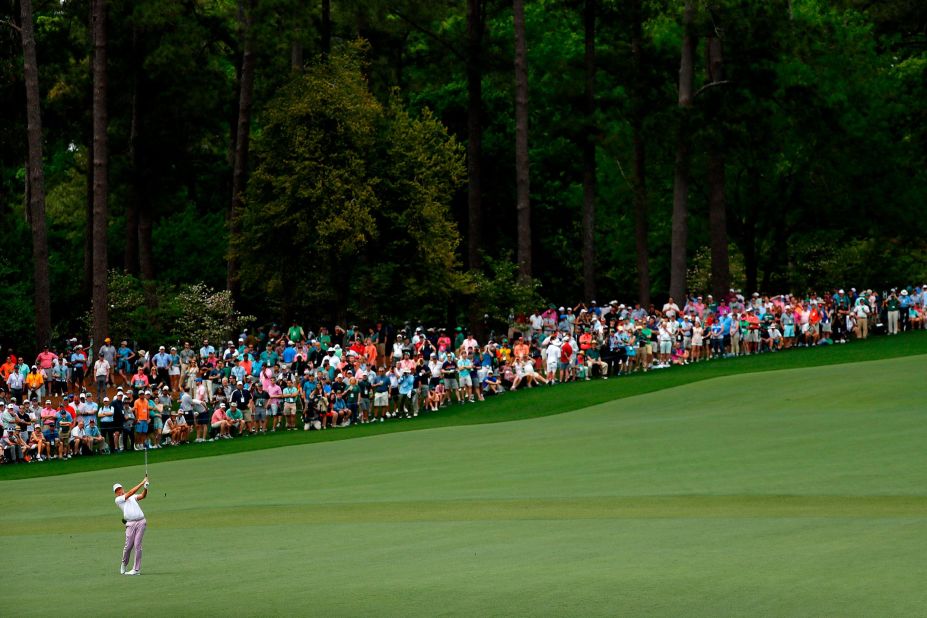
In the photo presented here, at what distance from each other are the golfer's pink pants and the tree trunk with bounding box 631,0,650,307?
35628 millimetres

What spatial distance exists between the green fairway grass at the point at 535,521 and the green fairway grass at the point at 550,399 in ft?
4.24

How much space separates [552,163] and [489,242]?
5.29 meters

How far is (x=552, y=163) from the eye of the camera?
62531 mm

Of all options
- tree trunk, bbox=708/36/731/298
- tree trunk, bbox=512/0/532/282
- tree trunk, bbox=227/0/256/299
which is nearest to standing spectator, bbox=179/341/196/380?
tree trunk, bbox=227/0/256/299

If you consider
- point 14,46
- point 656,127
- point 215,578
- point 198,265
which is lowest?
point 215,578

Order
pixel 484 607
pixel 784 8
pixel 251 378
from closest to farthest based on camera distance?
1. pixel 484 607
2. pixel 251 378
3. pixel 784 8

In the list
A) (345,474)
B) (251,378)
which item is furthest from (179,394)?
(345,474)

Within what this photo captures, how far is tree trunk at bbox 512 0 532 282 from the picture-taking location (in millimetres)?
47938

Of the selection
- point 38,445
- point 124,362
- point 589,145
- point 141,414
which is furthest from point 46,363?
point 589,145

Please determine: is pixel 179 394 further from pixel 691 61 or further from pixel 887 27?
pixel 887 27

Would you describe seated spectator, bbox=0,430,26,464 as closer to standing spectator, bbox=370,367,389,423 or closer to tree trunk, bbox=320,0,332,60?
standing spectator, bbox=370,367,389,423

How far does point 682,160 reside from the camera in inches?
1971

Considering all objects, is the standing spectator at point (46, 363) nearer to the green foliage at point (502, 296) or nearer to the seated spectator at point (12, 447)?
the seated spectator at point (12, 447)

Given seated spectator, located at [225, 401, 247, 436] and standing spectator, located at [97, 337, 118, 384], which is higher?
standing spectator, located at [97, 337, 118, 384]
